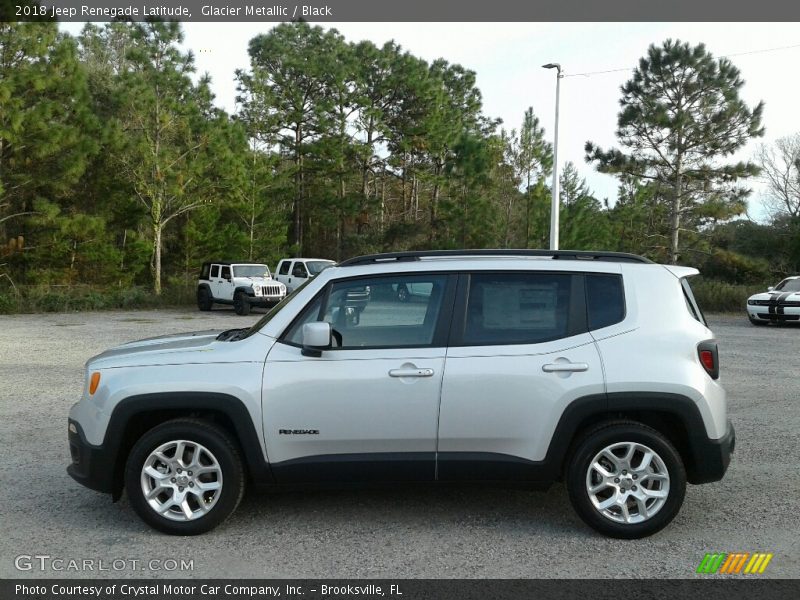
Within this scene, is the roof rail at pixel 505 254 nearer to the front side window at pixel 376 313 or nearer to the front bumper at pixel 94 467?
the front side window at pixel 376 313

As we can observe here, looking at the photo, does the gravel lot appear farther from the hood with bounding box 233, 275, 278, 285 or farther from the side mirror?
the hood with bounding box 233, 275, 278, 285

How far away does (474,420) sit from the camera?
479 cm

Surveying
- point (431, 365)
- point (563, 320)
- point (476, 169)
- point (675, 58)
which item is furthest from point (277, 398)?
point (476, 169)

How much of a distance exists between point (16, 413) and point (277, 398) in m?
5.32

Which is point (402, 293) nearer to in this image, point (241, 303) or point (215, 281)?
point (241, 303)

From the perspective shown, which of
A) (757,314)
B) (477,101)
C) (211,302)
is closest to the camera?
(757,314)

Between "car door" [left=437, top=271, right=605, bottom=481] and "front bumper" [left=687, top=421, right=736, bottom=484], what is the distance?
701mm

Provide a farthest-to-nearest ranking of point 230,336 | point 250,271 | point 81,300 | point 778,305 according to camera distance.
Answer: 1. point 81,300
2. point 250,271
3. point 778,305
4. point 230,336

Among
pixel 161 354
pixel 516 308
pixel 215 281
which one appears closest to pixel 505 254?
pixel 516 308

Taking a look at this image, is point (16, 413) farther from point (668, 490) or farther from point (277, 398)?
point (668, 490)

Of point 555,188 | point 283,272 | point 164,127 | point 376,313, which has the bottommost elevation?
point 283,272

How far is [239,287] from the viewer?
2634 cm

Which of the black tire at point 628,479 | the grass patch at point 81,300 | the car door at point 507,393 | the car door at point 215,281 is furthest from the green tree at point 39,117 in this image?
the black tire at point 628,479

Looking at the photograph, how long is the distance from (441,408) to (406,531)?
83 cm
